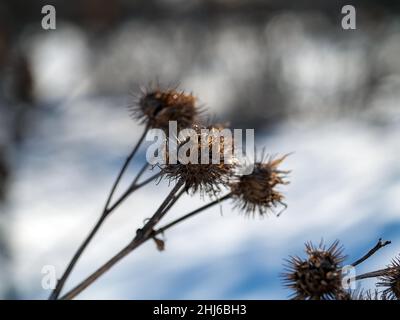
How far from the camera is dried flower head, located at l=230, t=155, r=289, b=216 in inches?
41.3

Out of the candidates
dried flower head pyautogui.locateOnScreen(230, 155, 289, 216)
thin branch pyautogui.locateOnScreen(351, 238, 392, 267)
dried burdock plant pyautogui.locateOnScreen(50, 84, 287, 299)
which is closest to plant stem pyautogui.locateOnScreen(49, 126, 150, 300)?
dried burdock plant pyautogui.locateOnScreen(50, 84, 287, 299)

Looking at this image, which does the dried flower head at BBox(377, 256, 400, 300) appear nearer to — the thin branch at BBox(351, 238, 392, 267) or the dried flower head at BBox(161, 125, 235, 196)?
the thin branch at BBox(351, 238, 392, 267)

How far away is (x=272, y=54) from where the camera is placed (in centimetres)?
504

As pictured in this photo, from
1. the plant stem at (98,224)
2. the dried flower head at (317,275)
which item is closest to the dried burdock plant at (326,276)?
the dried flower head at (317,275)

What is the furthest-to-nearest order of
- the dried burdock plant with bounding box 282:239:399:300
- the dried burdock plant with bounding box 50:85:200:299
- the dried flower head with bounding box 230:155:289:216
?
the dried burdock plant with bounding box 50:85:200:299
the dried flower head with bounding box 230:155:289:216
the dried burdock plant with bounding box 282:239:399:300

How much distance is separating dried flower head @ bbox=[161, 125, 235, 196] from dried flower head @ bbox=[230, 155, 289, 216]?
0.04 meters

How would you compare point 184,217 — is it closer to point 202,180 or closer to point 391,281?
point 202,180

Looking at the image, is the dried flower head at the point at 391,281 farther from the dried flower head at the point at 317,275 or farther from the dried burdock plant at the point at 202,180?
the dried burdock plant at the point at 202,180

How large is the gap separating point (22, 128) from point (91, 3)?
50.7 inches

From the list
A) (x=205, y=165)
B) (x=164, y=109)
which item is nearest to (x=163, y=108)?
(x=164, y=109)

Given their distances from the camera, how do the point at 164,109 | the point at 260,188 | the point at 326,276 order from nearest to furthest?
the point at 326,276 < the point at 260,188 < the point at 164,109

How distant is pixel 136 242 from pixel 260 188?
0.80 feet

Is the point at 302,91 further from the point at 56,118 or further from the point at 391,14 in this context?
the point at 56,118

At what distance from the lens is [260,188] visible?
105 cm
